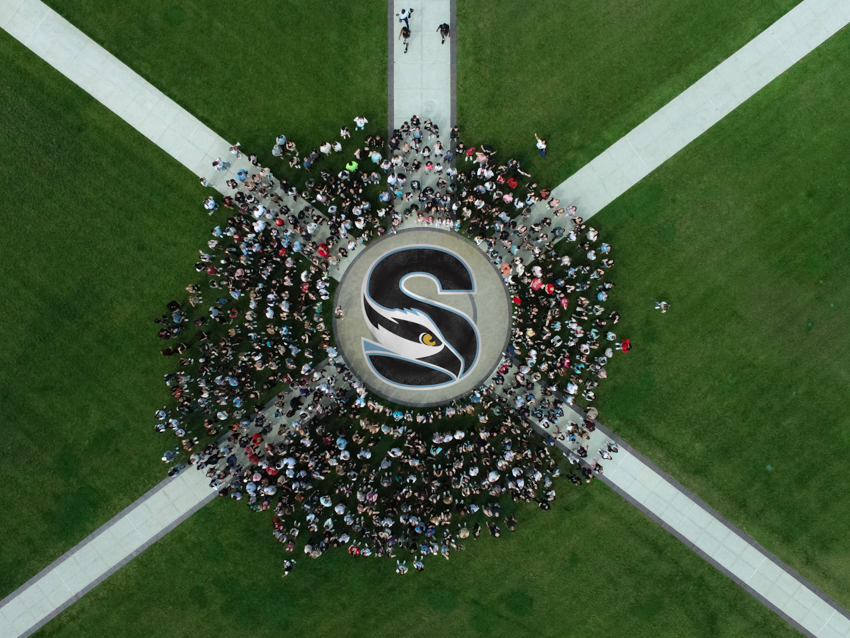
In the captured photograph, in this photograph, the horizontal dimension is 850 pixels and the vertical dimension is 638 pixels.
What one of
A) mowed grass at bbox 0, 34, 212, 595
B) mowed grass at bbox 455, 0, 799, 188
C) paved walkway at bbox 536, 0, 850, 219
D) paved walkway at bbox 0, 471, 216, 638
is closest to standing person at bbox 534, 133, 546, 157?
mowed grass at bbox 455, 0, 799, 188

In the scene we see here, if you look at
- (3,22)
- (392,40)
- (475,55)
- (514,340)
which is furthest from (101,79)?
(514,340)

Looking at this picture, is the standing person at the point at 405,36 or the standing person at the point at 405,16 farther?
the standing person at the point at 405,16

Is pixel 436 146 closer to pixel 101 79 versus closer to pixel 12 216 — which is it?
pixel 101 79

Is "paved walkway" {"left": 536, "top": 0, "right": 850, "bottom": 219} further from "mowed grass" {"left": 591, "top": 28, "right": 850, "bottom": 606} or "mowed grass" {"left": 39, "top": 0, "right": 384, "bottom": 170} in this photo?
"mowed grass" {"left": 39, "top": 0, "right": 384, "bottom": 170}

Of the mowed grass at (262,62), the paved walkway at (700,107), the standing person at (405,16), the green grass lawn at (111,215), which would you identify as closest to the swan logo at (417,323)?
the paved walkway at (700,107)

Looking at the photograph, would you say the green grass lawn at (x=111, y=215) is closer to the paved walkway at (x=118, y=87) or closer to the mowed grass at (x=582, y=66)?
the paved walkway at (x=118, y=87)
